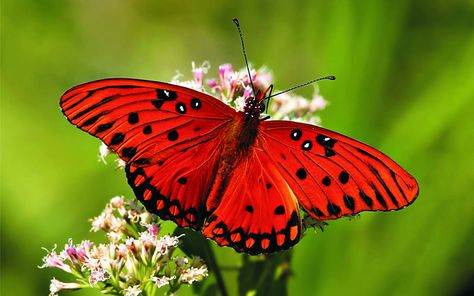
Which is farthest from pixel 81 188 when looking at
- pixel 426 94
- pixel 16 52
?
pixel 426 94

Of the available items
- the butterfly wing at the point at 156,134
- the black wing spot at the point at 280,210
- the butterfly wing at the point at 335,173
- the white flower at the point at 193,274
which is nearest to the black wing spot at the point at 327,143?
the butterfly wing at the point at 335,173

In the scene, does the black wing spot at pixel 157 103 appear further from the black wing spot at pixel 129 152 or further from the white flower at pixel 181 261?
the white flower at pixel 181 261

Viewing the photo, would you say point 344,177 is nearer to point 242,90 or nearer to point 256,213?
point 256,213

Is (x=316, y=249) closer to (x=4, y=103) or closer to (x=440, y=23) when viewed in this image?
(x=440, y=23)

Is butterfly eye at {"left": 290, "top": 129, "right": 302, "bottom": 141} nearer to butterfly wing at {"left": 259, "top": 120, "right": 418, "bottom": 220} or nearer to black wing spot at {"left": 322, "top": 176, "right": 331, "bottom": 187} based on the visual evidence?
butterfly wing at {"left": 259, "top": 120, "right": 418, "bottom": 220}

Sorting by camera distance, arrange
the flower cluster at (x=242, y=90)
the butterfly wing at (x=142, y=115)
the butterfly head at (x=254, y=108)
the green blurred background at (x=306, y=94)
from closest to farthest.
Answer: the butterfly wing at (x=142, y=115)
the butterfly head at (x=254, y=108)
the flower cluster at (x=242, y=90)
the green blurred background at (x=306, y=94)

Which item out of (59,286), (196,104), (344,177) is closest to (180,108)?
(196,104)
